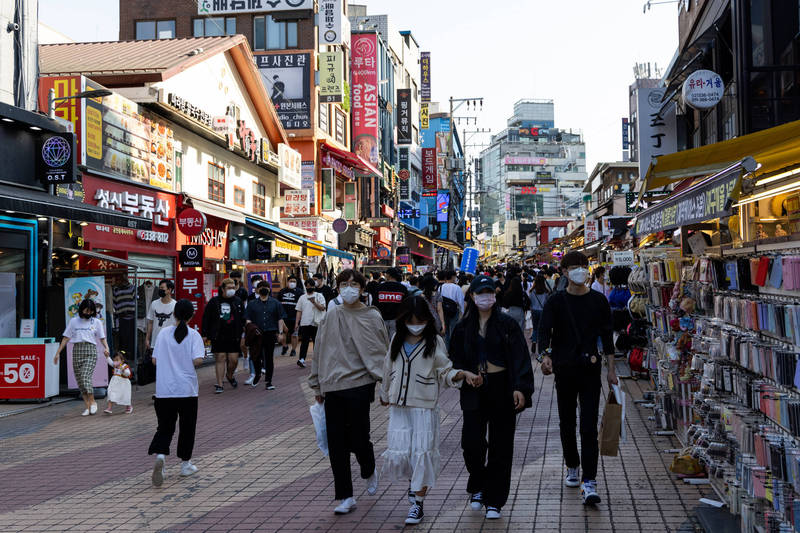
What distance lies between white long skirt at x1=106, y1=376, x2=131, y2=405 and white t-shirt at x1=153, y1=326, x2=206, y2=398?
440 cm

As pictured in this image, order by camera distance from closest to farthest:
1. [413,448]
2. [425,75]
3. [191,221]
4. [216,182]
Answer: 1. [413,448]
2. [191,221]
3. [216,182]
4. [425,75]

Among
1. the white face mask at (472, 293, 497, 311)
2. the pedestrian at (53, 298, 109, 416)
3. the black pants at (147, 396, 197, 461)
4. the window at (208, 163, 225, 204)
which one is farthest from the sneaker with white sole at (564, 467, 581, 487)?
the window at (208, 163, 225, 204)

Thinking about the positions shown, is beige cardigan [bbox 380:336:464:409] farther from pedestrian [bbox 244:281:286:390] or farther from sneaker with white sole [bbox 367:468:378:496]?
pedestrian [bbox 244:281:286:390]

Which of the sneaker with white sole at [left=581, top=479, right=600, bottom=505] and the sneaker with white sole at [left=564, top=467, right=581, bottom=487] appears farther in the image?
the sneaker with white sole at [left=564, top=467, right=581, bottom=487]

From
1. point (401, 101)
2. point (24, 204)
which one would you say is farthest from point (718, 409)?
point (401, 101)

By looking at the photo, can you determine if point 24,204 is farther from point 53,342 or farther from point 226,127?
point 226,127

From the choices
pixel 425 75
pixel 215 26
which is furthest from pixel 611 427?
pixel 425 75

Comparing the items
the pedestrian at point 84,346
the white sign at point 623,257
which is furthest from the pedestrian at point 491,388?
the white sign at point 623,257

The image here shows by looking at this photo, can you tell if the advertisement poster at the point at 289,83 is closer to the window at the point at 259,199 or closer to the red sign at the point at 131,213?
the window at the point at 259,199

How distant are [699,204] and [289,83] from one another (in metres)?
28.1

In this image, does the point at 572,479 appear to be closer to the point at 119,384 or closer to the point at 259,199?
the point at 119,384

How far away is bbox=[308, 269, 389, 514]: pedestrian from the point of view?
20.6 ft

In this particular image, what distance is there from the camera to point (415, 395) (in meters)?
5.94

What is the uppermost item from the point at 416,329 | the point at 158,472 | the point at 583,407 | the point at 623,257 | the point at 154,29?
the point at 154,29
